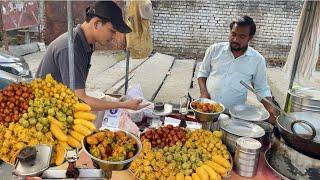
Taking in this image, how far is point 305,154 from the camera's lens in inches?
93.6

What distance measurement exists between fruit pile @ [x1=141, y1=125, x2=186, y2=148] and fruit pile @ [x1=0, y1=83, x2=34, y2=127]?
108 centimetres

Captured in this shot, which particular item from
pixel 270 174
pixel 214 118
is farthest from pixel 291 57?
pixel 270 174

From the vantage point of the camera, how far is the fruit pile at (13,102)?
1.91 meters

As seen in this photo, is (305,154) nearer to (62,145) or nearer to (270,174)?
(270,174)

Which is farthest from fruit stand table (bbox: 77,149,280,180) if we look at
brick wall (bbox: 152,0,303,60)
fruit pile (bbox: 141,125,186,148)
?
brick wall (bbox: 152,0,303,60)

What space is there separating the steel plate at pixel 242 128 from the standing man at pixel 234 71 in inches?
45.3

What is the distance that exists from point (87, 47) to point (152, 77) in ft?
18.2

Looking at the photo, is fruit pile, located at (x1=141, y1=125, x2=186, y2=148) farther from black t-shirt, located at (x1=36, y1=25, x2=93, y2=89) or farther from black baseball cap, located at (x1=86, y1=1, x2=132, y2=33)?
black baseball cap, located at (x1=86, y1=1, x2=132, y2=33)

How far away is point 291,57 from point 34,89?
2.71 meters

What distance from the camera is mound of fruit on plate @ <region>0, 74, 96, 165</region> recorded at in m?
1.88

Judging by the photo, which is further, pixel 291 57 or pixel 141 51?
pixel 141 51

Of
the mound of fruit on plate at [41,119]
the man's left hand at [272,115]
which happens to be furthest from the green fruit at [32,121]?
the man's left hand at [272,115]

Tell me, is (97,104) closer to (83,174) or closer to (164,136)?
(164,136)

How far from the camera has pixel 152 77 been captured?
8672 mm
